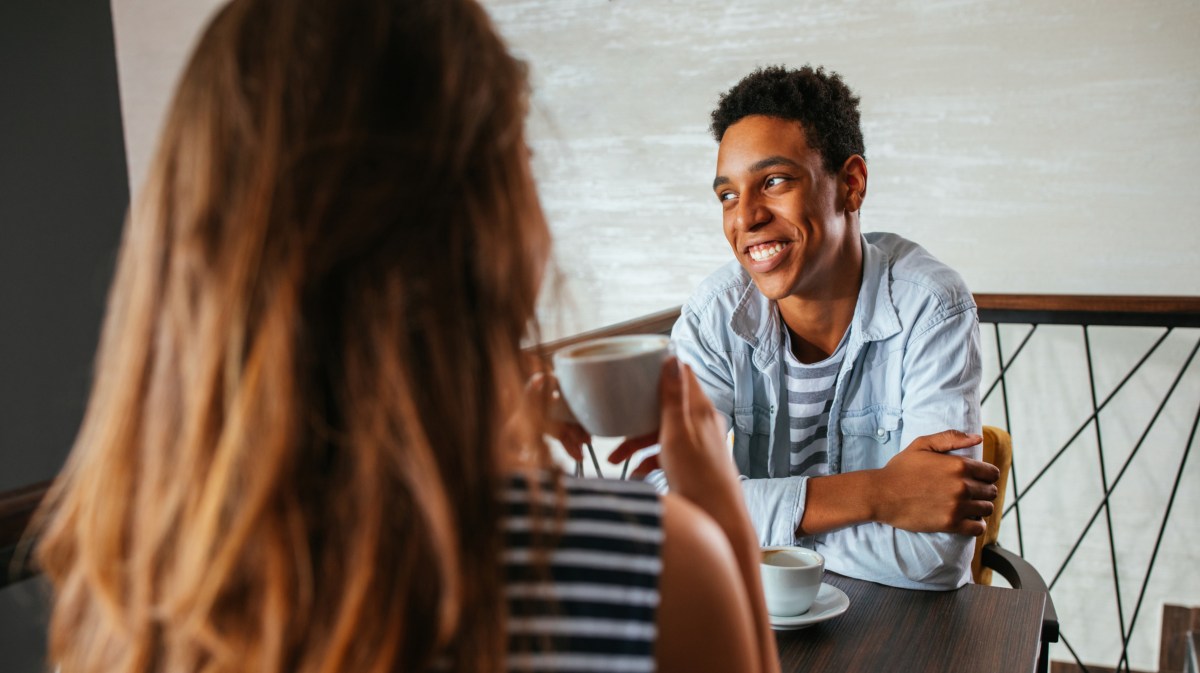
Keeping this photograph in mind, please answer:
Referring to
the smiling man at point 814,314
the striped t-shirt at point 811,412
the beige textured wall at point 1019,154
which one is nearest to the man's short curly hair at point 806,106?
the smiling man at point 814,314

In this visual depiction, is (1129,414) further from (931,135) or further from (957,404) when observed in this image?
(957,404)

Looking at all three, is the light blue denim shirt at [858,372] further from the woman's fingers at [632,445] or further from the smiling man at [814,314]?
the woman's fingers at [632,445]

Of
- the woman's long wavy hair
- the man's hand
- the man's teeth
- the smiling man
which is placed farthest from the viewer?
the man's teeth

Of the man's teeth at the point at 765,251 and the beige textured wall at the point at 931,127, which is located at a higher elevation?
the beige textured wall at the point at 931,127

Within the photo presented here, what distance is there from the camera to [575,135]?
3.41 meters

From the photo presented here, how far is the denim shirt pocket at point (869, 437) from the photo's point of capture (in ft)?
5.35

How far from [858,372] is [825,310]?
0.51 ft

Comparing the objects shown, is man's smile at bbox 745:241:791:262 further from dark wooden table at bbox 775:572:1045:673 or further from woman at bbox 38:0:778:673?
woman at bbox 38:0:778:673

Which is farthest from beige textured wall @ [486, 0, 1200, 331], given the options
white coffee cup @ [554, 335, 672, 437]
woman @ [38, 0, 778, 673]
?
woman @ [38, 0, 778, 673]

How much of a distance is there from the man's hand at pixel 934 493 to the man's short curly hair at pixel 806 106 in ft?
2.15

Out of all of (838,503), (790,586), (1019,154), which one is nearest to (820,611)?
(790,586)

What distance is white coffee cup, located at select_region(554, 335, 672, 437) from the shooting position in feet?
2.60

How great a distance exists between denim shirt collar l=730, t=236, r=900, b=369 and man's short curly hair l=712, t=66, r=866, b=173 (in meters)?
0.20

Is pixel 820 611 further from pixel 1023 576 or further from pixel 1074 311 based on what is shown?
pixel 1074 311
